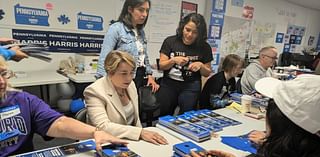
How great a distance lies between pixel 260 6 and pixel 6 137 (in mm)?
5667

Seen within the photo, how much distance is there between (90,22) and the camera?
10.7 ft

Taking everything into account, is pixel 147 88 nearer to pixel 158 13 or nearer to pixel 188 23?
pixel 188 23

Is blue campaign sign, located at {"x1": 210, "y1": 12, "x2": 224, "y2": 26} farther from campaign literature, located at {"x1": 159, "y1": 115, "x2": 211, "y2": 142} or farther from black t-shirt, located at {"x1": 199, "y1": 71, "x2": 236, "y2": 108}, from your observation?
campaign literature, located at {"x1": 159, "y1": 115, "x2": 211, "y2": 142}

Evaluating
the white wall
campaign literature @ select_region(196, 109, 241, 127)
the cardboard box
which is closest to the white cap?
campaign literature @ select_region(196, 109, 241, 127)

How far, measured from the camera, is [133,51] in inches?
80.9

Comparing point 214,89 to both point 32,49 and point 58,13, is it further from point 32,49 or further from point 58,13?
point 58,13

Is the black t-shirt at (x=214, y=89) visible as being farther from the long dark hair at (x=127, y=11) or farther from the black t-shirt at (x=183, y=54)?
the long dark hair at (x=127, y=11)

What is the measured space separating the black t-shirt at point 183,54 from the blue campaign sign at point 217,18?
2.48m

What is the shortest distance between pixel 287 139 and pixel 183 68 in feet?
4.69

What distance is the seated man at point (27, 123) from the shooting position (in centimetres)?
112

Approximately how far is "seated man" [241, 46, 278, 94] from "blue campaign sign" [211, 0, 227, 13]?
2017 millimetres

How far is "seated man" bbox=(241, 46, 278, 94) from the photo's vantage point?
255 cm

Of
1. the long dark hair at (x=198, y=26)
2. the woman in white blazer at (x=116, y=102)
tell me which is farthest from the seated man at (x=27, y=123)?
the long dark hair at (x=198, y=26)

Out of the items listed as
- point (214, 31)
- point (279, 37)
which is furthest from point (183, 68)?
point (279, 37)
